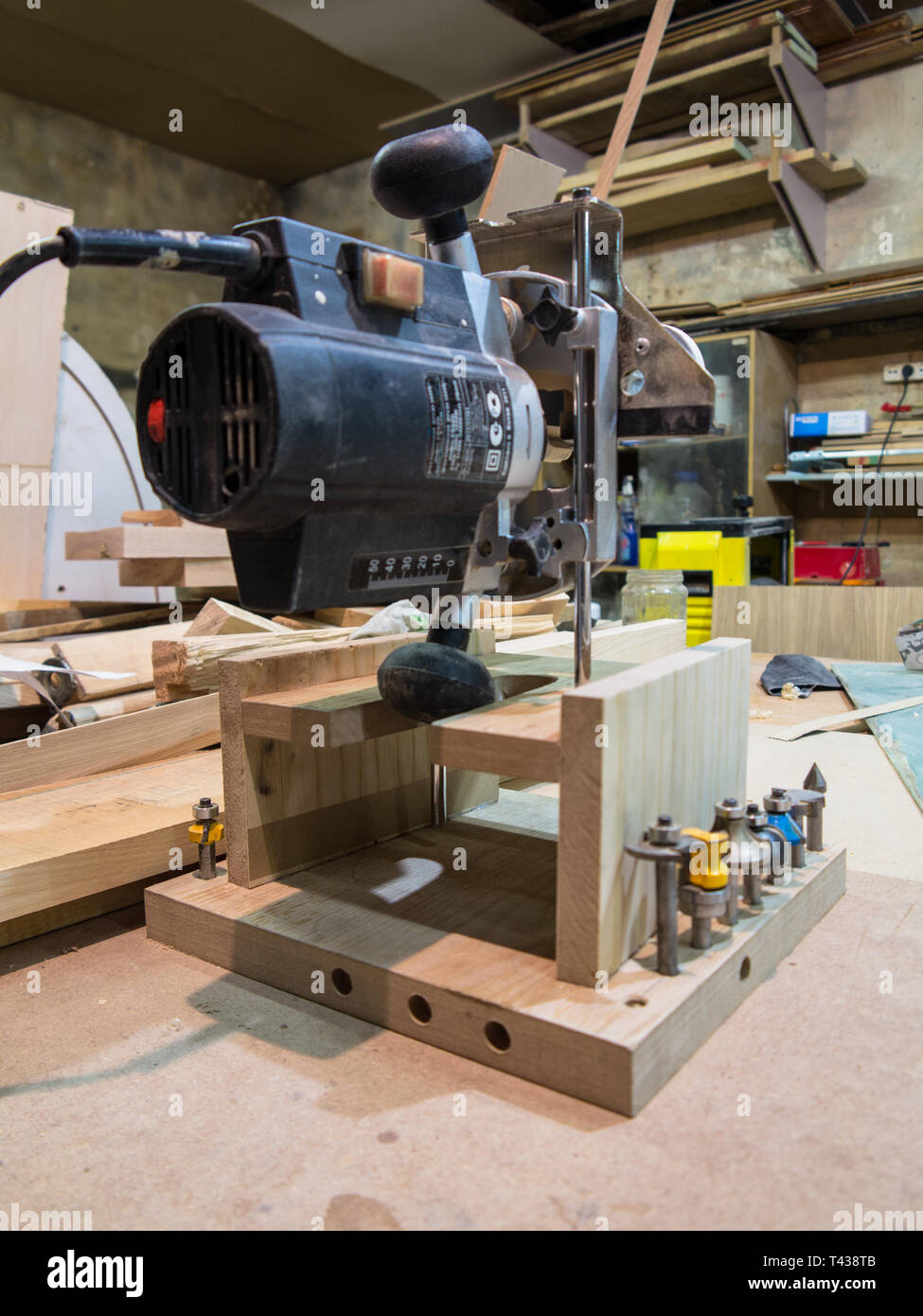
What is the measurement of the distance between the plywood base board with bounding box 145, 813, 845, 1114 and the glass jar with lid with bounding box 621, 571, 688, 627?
6.62 feet

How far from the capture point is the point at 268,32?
3.83 meters

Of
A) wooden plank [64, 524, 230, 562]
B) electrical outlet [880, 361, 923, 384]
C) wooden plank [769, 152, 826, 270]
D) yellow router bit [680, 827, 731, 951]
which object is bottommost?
yellow router bit [680, 827, 731, 951]

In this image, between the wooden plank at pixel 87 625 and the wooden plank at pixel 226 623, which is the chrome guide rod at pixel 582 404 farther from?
the wooden plank at pixel 87 625

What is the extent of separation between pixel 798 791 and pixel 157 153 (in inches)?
201

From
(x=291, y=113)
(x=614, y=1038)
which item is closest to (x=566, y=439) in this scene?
(x=614, y=1038)

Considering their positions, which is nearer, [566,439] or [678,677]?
[678,677]

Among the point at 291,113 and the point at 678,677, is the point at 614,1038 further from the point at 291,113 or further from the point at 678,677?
the point at 291,113

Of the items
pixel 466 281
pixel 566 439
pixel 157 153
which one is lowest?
pixel 566 439

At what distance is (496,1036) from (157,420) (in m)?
0.56

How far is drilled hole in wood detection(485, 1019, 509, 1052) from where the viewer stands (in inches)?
28.6

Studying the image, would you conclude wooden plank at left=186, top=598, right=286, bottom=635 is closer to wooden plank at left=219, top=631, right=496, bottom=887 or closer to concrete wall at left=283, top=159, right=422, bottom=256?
wooden plank at left=219, top=631, right=496, bottom=887

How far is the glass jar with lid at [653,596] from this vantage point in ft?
9.93

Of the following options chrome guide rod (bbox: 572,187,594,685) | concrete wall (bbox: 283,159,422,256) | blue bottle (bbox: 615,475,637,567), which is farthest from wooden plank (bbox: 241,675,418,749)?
concrete wall (bbox: 283,159,422,256)
